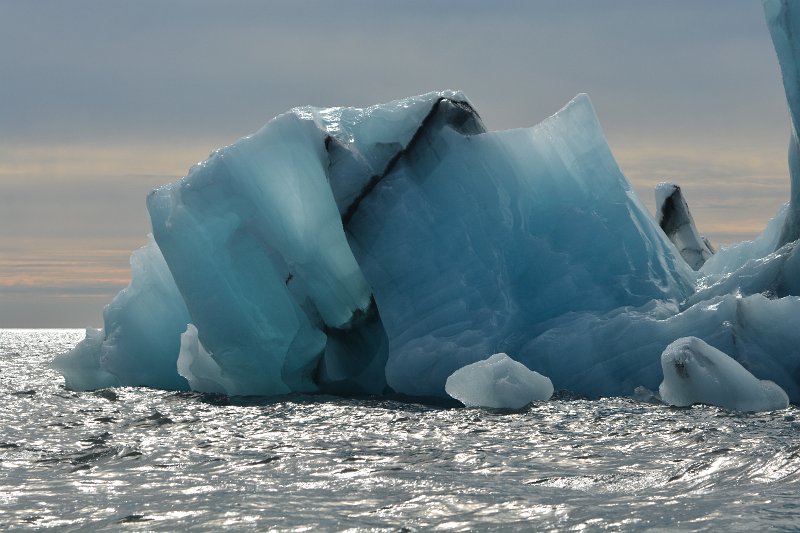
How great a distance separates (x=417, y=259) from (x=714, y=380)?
4.02 m

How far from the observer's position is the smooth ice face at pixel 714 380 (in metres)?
10.2

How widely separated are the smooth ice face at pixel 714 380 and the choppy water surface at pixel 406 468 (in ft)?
0.89

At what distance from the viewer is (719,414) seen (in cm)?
972

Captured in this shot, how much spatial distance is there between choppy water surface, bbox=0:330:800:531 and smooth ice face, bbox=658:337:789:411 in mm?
271

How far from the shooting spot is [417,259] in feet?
42.2

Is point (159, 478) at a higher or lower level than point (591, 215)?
lower

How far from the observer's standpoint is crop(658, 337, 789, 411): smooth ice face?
10219mm

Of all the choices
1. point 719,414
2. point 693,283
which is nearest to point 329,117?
point 693,283

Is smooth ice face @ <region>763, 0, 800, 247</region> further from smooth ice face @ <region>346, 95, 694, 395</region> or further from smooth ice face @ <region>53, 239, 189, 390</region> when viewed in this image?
smooth ice face @ <region>53, 239, 189, 390</region>

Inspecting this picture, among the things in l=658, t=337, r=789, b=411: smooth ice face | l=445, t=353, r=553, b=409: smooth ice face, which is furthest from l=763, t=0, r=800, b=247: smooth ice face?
l=445, t=353, r=553, b=409: smooth ice face


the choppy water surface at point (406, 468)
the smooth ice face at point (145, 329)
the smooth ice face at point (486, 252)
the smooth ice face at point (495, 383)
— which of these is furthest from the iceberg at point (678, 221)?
the smooth ice face at point (495, 383)

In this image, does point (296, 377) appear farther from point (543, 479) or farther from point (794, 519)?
point (794, 519)

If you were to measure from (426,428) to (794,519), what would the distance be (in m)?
4.52

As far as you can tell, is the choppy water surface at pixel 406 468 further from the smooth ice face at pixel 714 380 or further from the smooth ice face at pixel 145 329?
the smooth ice face at pixel 145 329
